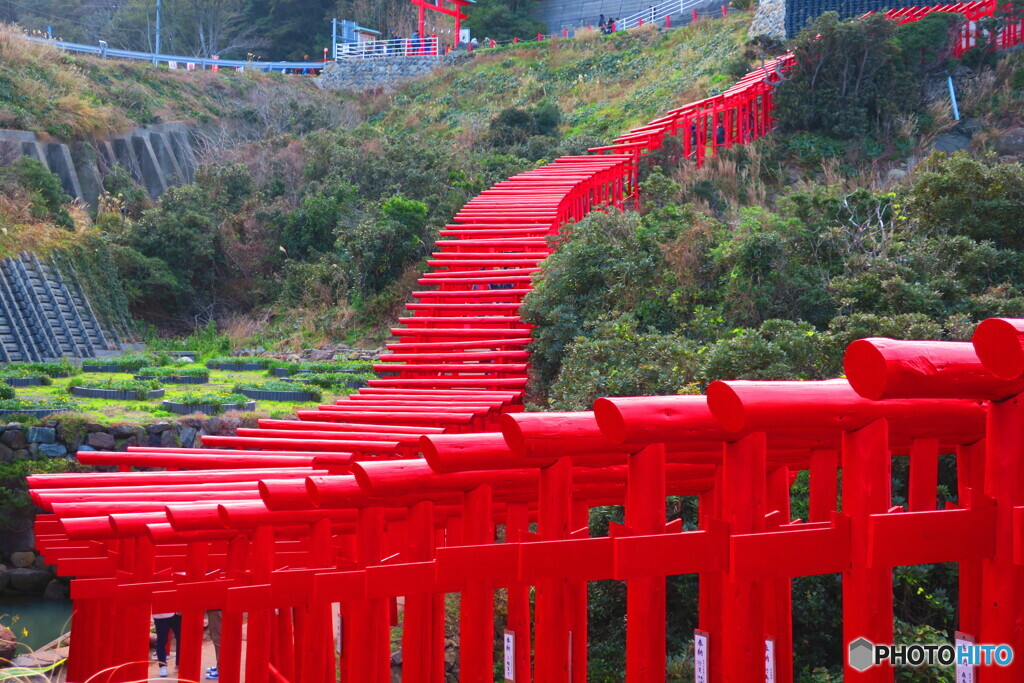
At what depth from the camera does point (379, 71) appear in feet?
118

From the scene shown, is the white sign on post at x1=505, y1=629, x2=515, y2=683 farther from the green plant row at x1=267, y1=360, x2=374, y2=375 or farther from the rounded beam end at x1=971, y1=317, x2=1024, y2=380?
the green plant row at x1=267, y1=360, x2=374, y2=375

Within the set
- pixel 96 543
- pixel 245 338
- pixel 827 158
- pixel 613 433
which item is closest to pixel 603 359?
pixel 96 543

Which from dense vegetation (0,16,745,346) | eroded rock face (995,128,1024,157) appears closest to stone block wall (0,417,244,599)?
dense vegetation (0,16,745,346)

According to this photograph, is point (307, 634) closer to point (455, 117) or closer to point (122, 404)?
point (122, 404)

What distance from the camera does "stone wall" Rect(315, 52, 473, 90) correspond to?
115 ft

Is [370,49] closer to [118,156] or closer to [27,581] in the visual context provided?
[118,156]

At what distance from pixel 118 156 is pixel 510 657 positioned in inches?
1020

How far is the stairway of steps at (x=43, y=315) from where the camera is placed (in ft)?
55.3

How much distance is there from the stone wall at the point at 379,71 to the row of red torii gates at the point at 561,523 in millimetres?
27620

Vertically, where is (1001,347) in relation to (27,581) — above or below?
above

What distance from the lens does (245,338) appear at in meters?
18.6

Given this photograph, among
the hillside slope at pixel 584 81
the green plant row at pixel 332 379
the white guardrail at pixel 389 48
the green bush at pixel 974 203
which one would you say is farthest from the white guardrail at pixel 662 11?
the green bush at pixel 974 203

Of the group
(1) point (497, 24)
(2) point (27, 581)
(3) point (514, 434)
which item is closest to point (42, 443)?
(2) point (27, 581)

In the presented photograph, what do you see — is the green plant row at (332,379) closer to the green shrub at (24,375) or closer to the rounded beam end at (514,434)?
the green shrub at (24,375)
